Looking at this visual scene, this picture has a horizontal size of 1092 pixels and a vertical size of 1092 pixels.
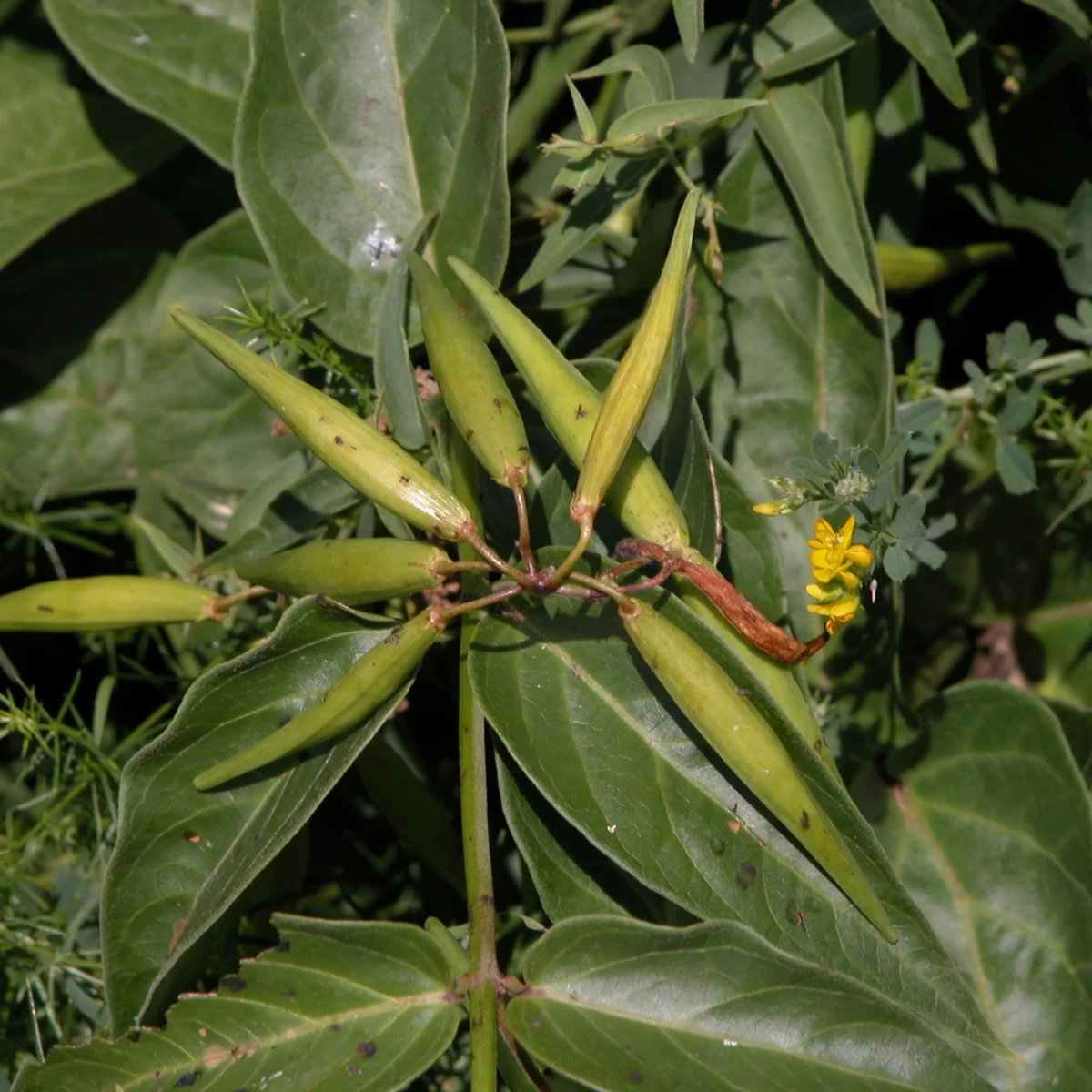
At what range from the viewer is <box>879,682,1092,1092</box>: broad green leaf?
5.49 ft

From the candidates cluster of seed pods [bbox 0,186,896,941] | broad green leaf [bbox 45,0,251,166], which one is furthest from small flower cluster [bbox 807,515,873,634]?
broad green leaf [bbox 45,0,251,166]

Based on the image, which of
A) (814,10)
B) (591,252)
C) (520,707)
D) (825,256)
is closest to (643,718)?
(520,707)

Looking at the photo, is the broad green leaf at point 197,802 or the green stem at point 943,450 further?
the green stem at point 943,450

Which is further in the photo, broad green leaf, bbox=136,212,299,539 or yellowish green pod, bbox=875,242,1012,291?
broad green leaf, bbox=136,212,299,539

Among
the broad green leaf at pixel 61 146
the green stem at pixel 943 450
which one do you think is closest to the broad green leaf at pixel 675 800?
the green stem at pixel 943 450

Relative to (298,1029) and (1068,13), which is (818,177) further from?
(298,1029)

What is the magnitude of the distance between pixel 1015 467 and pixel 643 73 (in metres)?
0.80

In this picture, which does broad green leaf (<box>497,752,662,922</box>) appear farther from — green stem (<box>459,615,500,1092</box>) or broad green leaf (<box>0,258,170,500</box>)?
broad green leaf (<box>0,258,170,500</box>)

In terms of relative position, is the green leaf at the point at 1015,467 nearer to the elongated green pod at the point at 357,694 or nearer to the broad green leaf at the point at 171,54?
the elongated green pod at the point at 357,694

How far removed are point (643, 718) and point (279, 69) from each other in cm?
110

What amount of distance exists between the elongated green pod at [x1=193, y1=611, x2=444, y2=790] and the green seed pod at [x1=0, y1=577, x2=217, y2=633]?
1.02 ft

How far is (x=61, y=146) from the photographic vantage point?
2.21 metres

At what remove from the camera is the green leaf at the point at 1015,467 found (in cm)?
170

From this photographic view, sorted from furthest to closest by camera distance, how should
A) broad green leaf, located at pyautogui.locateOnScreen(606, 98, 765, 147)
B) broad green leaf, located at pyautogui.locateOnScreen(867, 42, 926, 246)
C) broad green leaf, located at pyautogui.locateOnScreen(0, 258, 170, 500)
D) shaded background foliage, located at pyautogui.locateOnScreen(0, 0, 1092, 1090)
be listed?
broad green leaf, located at pyautogui.locateOnScreen(0, 258, 170, 500), broad green leaf, located at pyautogui.locateOnScreen(867, 42, 926, 246), broad green leaf, located at pyautogui.locateOnScreen(606, 98, 765, 147), shaded background foliage, located at pyautogui.locateOnScreen(0, 0, 1092, 1090)
